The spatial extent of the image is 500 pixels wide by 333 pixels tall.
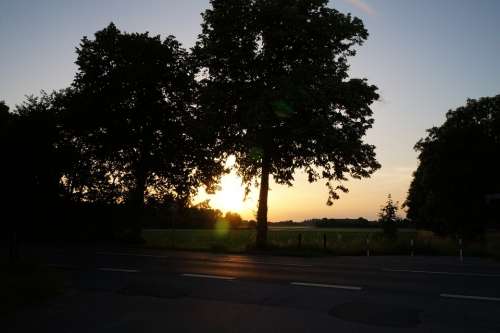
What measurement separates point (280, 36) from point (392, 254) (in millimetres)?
13032

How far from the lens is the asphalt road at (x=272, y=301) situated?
744 cm

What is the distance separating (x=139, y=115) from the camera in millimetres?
31453

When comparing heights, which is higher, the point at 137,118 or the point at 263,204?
the point at 137,118

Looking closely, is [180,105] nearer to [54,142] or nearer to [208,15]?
[208,15]

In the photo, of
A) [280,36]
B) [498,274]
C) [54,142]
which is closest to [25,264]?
[54,142]

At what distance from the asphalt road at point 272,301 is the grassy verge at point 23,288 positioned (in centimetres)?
36

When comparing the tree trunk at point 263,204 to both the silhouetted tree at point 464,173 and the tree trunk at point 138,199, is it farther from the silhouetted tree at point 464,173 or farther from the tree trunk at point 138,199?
the silhouetted tree at point 464,173

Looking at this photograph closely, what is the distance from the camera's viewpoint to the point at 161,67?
32562 mm

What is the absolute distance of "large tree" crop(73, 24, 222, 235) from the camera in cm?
3117

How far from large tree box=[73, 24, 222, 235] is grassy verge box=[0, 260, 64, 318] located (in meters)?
→ 18.8

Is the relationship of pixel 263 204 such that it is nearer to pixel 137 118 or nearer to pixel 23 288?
pixel 137 118

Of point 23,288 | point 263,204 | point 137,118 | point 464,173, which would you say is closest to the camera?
point 23,288

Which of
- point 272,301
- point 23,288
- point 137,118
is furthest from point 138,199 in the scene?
point 272,301

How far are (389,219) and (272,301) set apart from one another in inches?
1007
